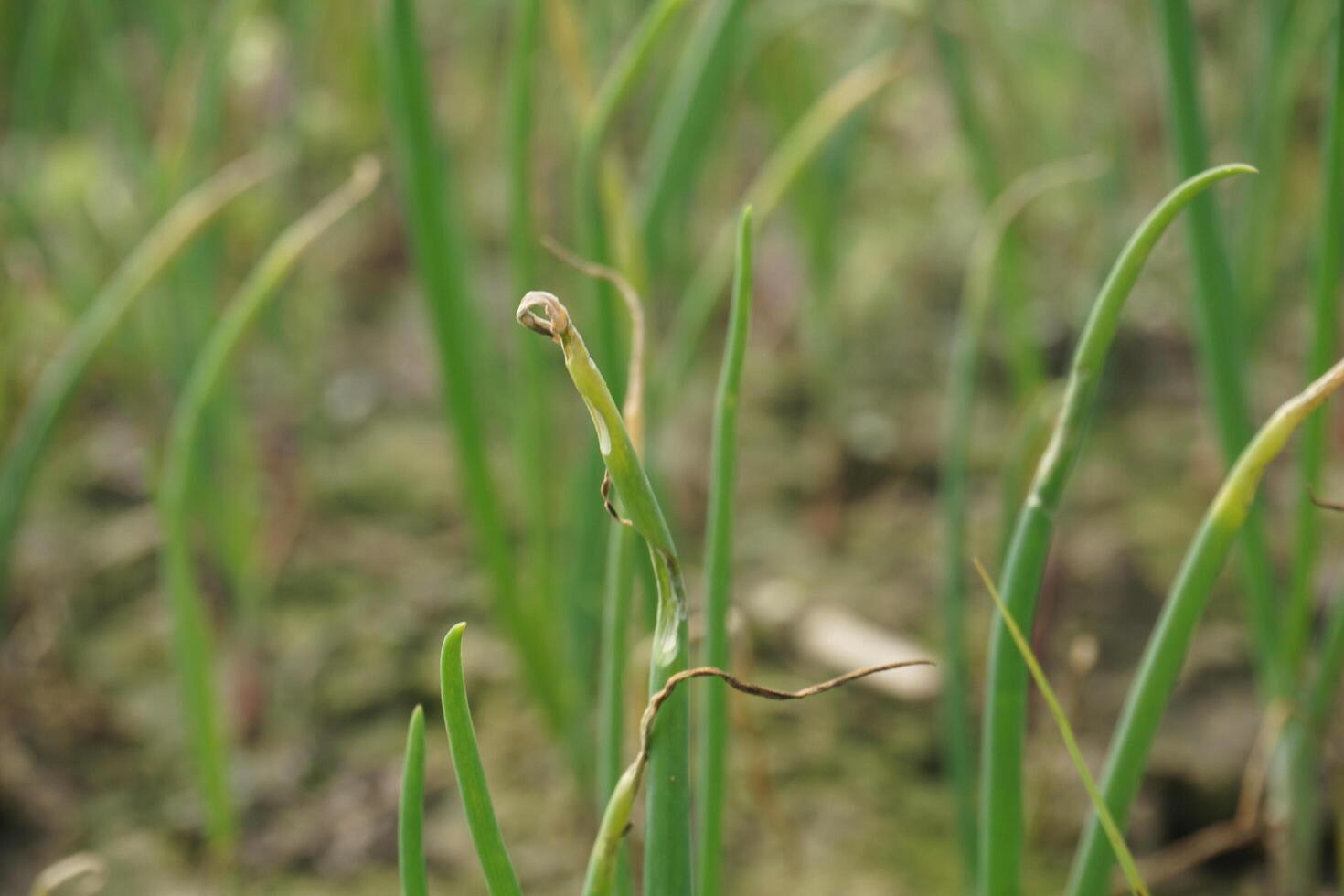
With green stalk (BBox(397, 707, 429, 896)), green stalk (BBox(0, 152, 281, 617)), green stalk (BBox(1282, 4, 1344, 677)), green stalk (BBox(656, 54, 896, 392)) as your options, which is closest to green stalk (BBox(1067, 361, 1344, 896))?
green stalk (BBox(1282, 4, 1344, 677))

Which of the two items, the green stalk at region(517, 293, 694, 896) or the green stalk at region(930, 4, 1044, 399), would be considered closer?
the green stalk at region(517, 293, 694, 896)

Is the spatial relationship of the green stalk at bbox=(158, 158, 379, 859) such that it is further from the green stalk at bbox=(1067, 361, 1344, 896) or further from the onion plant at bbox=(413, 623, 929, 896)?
the green stalk at bbox=(1067, 361, 1344, 896)

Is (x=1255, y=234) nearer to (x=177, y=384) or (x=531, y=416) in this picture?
(x=531, y=416)

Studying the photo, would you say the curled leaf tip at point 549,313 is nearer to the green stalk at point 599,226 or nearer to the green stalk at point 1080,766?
the green stalk at point 1080,766

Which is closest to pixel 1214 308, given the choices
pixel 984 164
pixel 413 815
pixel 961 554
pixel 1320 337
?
pixel 1320 337

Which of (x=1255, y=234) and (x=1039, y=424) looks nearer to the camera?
(x=1039, y=424)

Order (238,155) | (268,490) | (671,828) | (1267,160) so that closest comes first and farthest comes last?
(671,828), (1267,160), (268,490), (238,155)

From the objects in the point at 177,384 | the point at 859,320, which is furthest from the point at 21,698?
the point at 859,320

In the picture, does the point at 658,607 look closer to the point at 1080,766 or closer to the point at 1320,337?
the point at 1080,766
